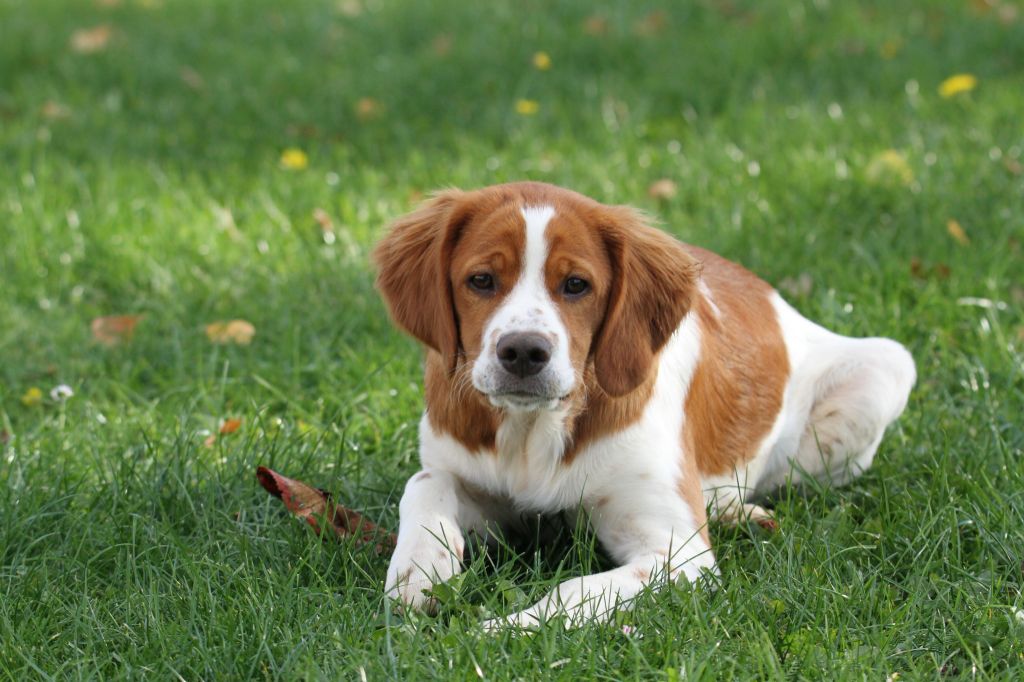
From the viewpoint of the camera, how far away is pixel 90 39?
337 inches

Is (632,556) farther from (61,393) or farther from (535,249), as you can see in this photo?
(61,393)

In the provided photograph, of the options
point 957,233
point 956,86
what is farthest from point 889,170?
point 956,86

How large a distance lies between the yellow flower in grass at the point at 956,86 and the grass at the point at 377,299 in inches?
3.0

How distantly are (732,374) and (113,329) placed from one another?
2.46 metres

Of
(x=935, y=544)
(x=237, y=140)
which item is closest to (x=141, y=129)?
(x=237, y=140)

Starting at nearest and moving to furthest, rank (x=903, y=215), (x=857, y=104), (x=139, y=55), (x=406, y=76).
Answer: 1. (x=903, y=215)
2. (x=857, y=104)
3. (x=406, y=76)
4. (x=139, y=55)

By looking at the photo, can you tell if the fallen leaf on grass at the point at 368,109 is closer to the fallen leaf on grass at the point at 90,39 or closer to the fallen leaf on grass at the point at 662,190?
the fallen leaf on grass at the point at 662,190

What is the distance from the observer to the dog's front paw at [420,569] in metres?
3.07

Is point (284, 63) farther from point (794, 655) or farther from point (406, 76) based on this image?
point (794, 655)

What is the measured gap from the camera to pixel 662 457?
3424mm

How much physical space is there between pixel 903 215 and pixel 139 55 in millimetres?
4817

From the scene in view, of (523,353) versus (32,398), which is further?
(32,398)

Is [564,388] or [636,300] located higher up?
[636,300]

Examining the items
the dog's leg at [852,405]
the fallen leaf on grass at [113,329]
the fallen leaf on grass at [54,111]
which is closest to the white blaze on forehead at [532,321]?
the dog's leg at [852,405]
